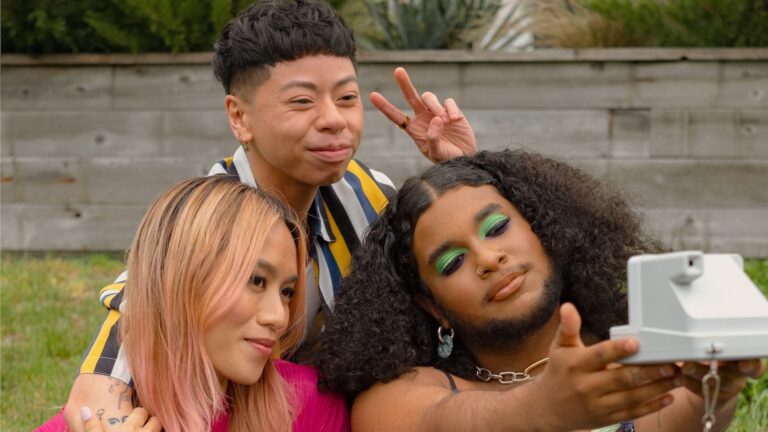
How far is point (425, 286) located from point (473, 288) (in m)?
0.26

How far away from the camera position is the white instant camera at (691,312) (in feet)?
7.55

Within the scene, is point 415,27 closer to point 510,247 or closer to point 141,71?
point 141,71

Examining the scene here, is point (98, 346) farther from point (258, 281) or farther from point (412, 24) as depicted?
point (412, 24)

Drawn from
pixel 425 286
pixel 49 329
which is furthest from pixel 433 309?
pixel 49 329

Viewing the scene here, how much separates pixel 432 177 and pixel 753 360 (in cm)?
134

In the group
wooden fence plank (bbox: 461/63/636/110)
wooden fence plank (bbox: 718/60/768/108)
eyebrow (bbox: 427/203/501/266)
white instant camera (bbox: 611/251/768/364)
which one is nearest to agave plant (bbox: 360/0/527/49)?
wooden fence plank (bbox: 461/63/636/110)

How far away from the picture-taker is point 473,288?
3211mm

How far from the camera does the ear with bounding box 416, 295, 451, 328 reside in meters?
3.44

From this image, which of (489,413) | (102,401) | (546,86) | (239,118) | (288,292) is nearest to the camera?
Result: (489,413)

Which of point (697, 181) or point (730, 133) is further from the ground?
point (730, 133)

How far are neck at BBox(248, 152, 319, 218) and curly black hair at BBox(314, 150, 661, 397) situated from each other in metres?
0.34

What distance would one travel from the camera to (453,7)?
7617 mm

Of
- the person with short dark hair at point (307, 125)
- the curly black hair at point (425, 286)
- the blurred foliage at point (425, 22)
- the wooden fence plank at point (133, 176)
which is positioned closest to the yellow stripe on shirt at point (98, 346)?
the person with short dark hair at point (307, 125)

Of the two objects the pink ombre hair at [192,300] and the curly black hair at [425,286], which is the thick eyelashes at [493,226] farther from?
the pink ombre hair at [192,300]
